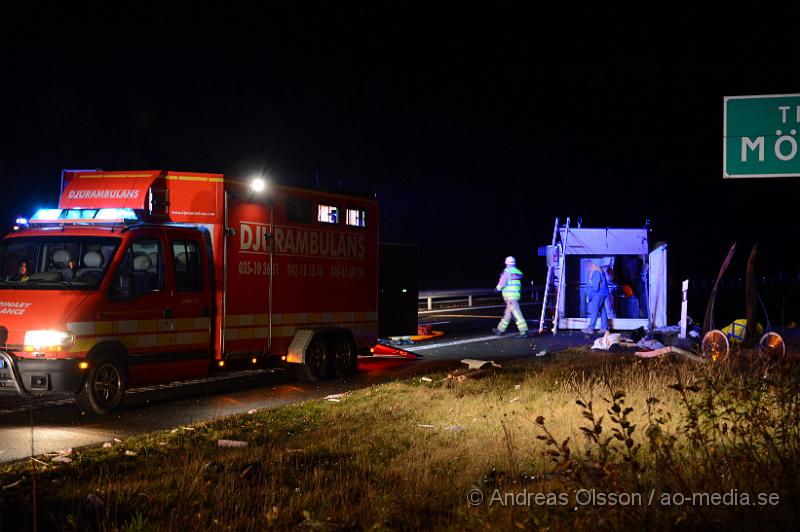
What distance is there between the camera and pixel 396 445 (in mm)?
8586

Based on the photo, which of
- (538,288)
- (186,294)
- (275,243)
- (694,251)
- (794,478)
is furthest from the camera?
(694,251)

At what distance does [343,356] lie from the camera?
14445 mm

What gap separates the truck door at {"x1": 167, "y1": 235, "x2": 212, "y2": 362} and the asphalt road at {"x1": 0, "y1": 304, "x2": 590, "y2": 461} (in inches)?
28.1

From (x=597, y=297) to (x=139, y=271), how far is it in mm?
13185

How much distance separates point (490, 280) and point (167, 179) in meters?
46.5

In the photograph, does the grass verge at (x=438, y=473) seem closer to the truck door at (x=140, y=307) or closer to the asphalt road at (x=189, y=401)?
the asphalt road at (x=189, y=401)

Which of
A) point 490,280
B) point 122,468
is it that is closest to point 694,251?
point 490,280

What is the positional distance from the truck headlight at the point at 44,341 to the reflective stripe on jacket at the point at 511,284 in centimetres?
1265

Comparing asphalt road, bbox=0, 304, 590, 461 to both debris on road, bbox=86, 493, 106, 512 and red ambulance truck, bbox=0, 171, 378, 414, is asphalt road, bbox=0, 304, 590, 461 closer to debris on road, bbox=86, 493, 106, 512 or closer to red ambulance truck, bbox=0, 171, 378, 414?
red ambulance truck, bbox=0, 171, 378, 414

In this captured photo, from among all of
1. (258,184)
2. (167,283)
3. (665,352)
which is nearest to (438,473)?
(167,283)

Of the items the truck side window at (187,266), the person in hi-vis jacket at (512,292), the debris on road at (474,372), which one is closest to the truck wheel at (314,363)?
the debris on road at (474,372)

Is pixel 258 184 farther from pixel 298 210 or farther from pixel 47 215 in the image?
pixel 47 215

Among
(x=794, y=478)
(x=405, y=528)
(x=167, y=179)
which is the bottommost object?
(x=405, y=528)

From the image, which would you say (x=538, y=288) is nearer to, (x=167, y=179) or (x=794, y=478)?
(x=167, y=179)
